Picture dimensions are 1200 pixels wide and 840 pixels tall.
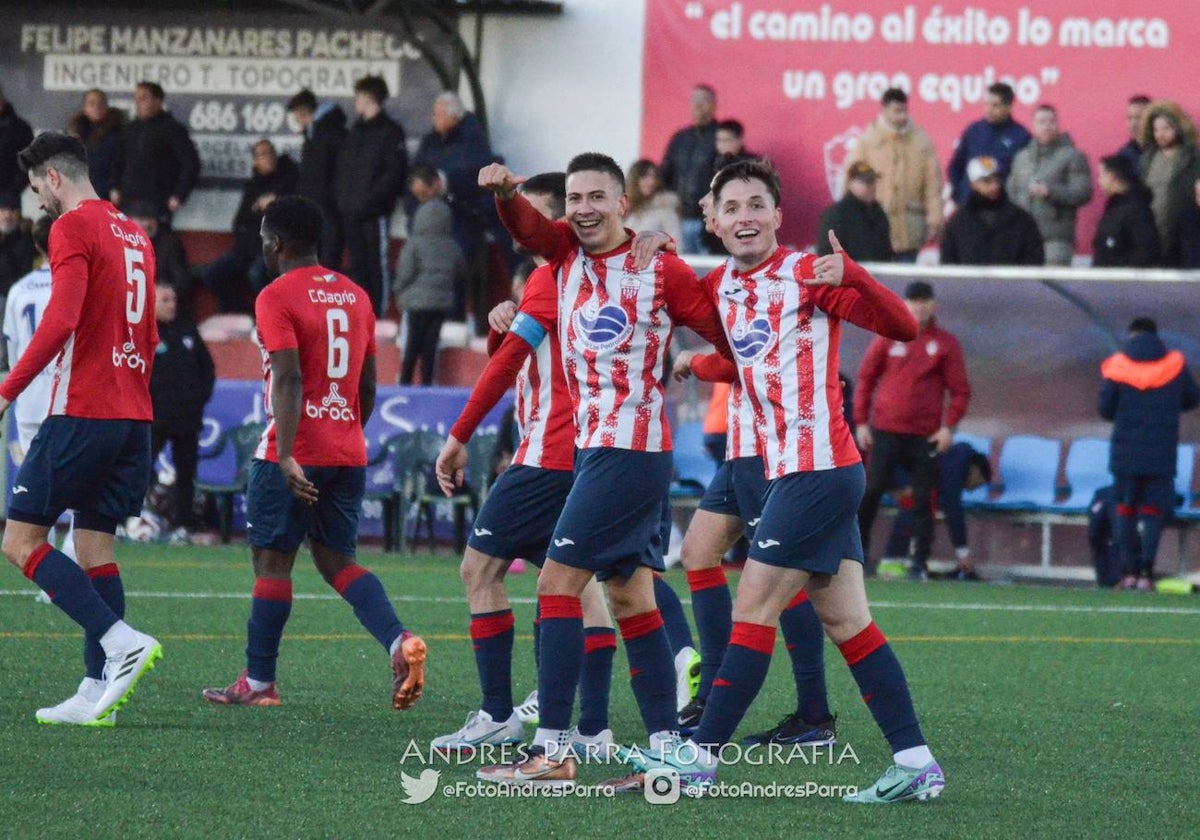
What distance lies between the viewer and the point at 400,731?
284 inches

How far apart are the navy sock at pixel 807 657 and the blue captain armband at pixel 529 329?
4.68 feet

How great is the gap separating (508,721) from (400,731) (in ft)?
1.62

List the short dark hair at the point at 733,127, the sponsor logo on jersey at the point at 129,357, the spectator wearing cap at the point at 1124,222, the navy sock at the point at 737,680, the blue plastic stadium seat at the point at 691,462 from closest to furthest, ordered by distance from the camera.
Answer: the navy sock at the point at 737,680, the sponsor logo on jersey at the point at 129,357, the spectator wearing cap at the point at 1124,222, the blue plastic stadium seat at the point at 691,462, the short dark hair at the point at 733,127

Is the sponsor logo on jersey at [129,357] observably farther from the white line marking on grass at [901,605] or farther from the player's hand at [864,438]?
the player's hand at [864,438]

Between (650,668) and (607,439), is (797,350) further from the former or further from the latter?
(650,668)

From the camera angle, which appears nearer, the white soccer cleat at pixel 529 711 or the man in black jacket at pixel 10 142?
the white soccer cleat at pixel 529 711

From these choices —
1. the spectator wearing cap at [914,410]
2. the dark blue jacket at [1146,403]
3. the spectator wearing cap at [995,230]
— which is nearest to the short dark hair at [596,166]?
the spectator wearing cap at [914,410]

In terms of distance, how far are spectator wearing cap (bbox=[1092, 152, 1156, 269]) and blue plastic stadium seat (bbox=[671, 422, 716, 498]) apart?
3567 mm

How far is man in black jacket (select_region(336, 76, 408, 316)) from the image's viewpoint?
17.9 metres

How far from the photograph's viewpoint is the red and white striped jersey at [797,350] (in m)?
5.90

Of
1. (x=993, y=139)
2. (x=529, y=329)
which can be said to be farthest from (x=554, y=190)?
(x=993, y=139)

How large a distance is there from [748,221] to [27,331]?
5013 mm

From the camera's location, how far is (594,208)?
20.2ft

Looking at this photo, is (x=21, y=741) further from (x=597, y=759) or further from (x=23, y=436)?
(x=23, y=436)
